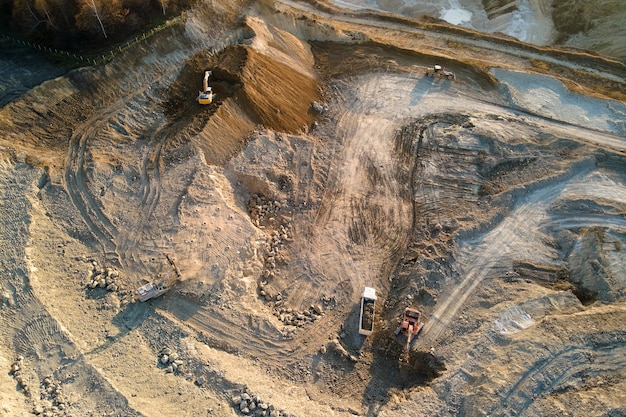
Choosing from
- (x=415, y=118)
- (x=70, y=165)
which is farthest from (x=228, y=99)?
(x=415, y=118)

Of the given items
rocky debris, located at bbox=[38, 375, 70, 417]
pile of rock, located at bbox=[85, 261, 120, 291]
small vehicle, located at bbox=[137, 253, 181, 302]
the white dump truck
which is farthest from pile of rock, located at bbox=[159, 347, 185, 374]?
the white dump truck

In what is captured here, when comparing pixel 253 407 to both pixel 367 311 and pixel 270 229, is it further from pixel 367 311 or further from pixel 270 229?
pixel 270 229

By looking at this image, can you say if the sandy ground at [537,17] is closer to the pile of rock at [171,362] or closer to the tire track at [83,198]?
the tire track at [83,198]

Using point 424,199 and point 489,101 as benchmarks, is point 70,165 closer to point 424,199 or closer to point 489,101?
point 424,199

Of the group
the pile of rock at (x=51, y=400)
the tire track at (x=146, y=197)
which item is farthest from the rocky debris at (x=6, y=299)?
the tire track at (x=146, y=197)

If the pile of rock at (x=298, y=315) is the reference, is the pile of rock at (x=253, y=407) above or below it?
below

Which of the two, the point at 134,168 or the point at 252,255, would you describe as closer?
the point at 252,255

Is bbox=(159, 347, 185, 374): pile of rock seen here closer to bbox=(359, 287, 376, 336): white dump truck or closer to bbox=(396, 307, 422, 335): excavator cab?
bbox=(359, 287, 376, 336): white dump truck
